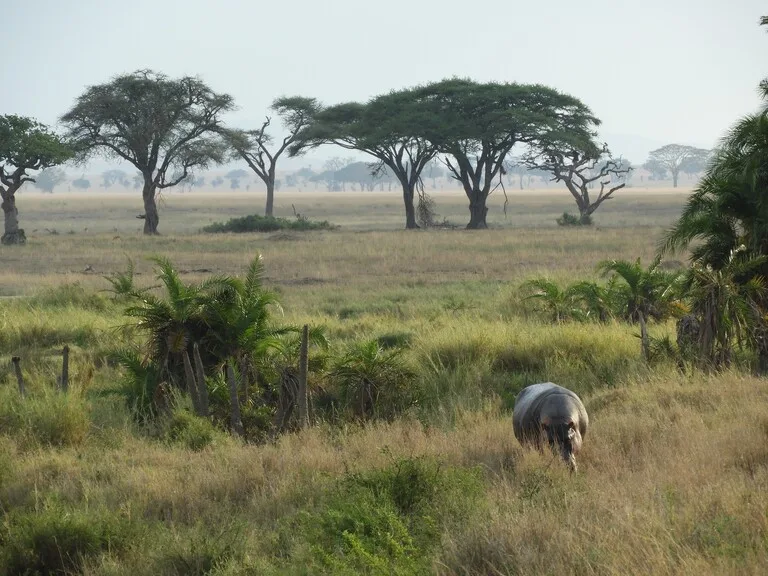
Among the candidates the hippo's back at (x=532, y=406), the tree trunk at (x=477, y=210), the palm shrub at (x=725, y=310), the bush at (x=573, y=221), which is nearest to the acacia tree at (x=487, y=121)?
the tree trunk at (x=477, y=210)

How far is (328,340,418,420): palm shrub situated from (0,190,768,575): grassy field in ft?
1.07

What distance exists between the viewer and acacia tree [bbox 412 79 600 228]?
166ft

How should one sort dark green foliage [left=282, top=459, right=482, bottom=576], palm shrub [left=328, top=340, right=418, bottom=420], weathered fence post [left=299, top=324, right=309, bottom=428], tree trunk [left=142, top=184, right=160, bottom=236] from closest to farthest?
dark green foliage [left=282, top=459, right=482, bottom=576]
weathered fence post [left=299, top=324, right=309, bottom=428]
palm shrub [left=328, top=340, right=418, bottom=420]
tree trunk [left=142, top=184, right=160, bottom=236]

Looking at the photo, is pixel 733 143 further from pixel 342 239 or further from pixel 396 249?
pixel 342 239

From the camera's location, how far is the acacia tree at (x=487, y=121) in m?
50.6

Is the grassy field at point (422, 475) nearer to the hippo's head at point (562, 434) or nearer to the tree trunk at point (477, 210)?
the hippo's head at point (562, 434)

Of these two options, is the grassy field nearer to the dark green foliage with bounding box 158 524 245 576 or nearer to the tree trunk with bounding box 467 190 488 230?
the dark green foliage with bounding box 158 524 245 576

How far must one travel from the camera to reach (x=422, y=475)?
24.2 ft

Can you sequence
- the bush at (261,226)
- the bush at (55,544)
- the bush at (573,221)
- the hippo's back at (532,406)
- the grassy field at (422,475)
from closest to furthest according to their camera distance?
the grassy field at (422,475), the bush at (55,544), the hippo's back at (532,406), the bush at (261,226), the bush at (573,221)

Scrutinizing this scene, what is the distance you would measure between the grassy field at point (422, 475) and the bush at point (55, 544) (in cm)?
1

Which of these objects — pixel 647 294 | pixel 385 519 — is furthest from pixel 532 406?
pixel 647 294

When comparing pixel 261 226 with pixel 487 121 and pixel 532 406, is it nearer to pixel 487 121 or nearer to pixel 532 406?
pixel 487 121

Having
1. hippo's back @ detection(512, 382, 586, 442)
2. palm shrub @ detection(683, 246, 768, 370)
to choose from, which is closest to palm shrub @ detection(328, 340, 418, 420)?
hippo's back @ detection(512, 382, 586, 442)

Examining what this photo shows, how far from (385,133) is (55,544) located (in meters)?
45.9
